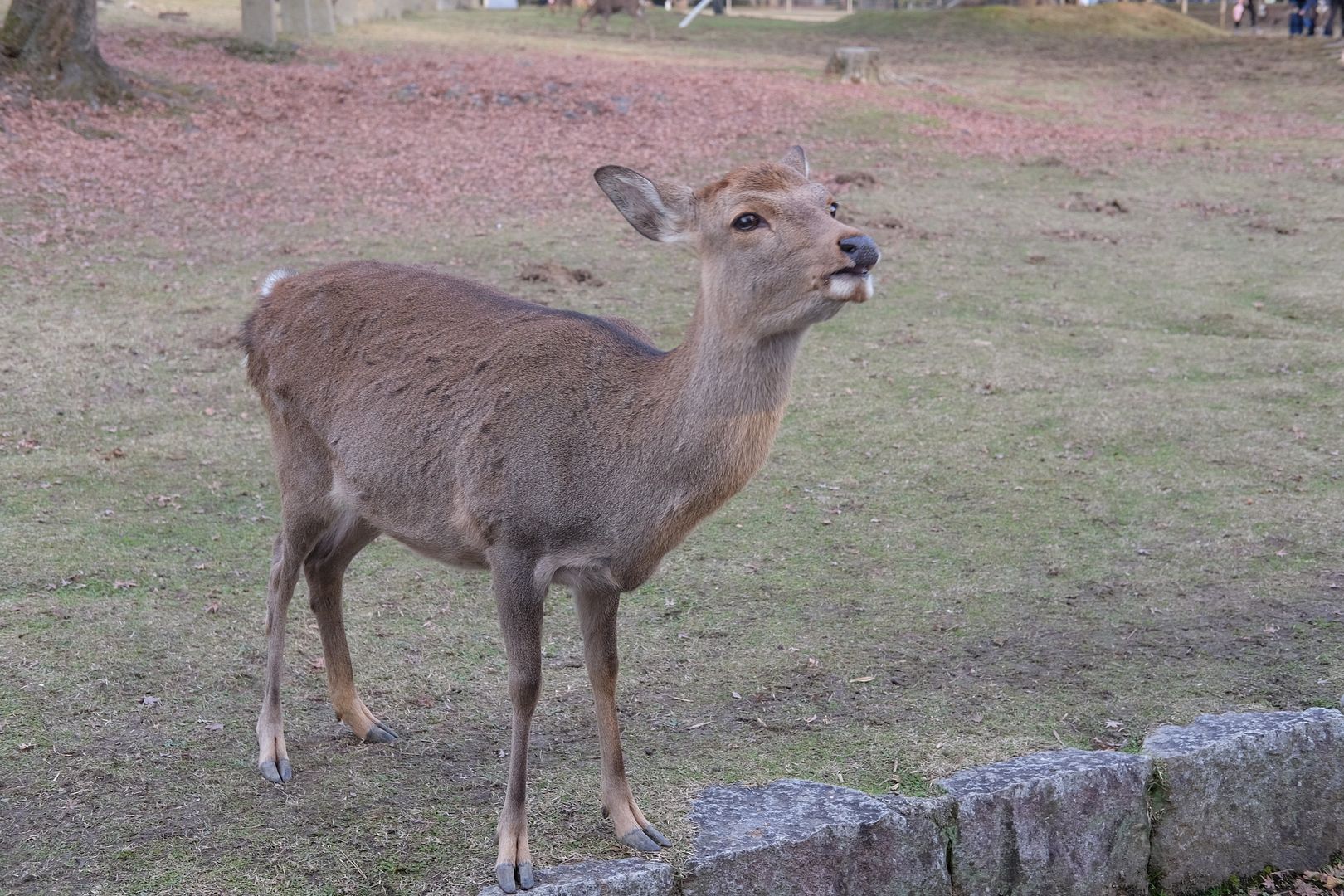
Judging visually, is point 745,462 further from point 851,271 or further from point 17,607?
point 17,607

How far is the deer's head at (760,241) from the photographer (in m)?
3.57

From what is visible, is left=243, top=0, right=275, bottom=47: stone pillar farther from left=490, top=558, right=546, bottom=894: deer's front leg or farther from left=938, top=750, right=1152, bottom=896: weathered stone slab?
left=938, top=750, right=1152, bottom=896: weathered stone slab

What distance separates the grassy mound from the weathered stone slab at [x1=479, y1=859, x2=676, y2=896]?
27.7m

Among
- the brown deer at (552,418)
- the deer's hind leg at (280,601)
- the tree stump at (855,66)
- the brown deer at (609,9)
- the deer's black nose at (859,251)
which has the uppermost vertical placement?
the brown deer at (609,9)

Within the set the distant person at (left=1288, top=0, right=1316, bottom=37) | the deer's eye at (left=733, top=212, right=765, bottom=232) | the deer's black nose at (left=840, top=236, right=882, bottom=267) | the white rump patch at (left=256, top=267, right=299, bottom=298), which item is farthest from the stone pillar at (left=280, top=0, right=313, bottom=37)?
the deer's black nose at (left=840, top=236, right=882, bottom=267)

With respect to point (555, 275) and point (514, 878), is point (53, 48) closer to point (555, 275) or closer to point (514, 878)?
point (555, 275)

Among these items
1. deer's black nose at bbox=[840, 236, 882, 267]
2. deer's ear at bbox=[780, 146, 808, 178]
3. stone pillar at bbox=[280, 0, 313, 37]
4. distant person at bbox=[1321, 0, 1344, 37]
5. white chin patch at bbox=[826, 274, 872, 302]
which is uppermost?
distant person at bbox=[1321, 0, 1344, 37]

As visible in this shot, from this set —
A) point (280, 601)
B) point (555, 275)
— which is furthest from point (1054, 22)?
point (280, 601)

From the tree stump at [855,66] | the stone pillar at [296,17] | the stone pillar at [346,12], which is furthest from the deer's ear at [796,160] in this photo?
the stone pillar at [346,12]

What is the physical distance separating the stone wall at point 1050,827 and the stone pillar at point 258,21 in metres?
17.5

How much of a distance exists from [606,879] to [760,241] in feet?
5.71

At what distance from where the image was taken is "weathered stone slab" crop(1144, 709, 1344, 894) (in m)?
4.41

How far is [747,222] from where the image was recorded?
373cm

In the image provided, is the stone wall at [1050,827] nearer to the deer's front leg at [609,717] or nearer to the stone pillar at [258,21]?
the deer's front leg at [609,717]
